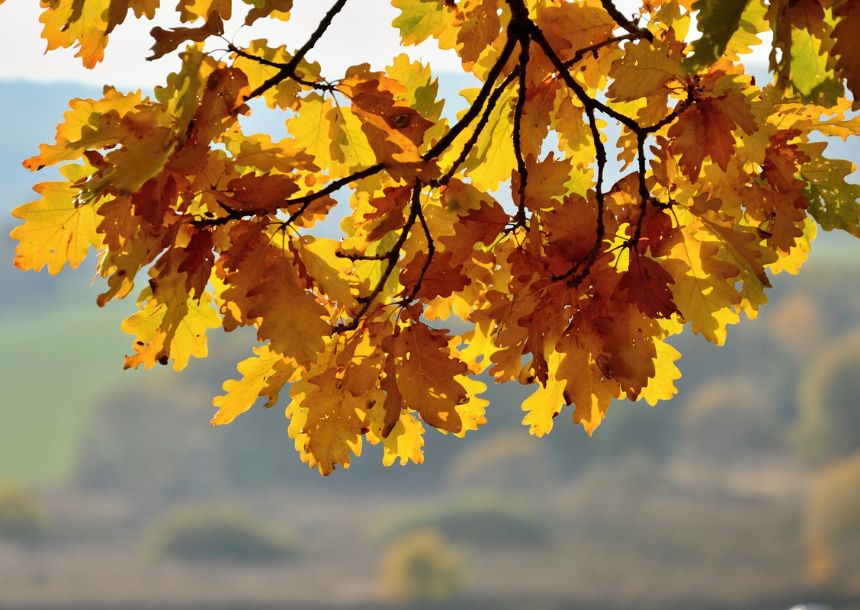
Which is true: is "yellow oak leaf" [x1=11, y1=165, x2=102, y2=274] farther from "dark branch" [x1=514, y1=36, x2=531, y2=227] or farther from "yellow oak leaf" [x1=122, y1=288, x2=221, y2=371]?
"dark branch" [x1=514, y1=36, x2=531, y2=227]

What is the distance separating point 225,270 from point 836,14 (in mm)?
511

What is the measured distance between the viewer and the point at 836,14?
596mm

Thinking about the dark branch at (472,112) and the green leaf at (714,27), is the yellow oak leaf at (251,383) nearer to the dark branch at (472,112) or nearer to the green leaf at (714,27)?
the dark branch at (472,112)

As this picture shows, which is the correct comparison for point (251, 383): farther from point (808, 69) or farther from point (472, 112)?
point (808, 69)

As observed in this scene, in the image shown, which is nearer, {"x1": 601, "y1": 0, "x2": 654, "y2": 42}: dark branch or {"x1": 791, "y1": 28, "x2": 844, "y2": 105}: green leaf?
{"x1": 791, "y1": 28, "x2": 844, "y2": 105}: green leaf

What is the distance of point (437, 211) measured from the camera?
922mm

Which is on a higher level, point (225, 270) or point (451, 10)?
point (451, 10)

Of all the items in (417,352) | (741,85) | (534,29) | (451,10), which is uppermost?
(451,10)

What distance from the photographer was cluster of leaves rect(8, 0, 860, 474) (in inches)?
29.5

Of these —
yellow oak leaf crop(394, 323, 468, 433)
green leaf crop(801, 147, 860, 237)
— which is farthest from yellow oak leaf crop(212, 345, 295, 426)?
green leaf crop(801, 147, 860, 237)

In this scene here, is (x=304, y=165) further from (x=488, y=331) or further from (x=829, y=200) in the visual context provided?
(x=829, y=200)

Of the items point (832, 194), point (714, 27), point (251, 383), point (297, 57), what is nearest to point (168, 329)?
point (251, 383)

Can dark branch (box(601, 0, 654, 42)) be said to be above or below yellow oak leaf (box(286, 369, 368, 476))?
above

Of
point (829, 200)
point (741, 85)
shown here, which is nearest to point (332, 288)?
point (741, 85)
